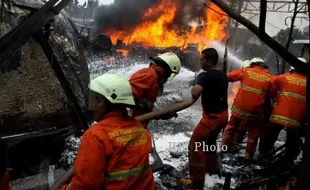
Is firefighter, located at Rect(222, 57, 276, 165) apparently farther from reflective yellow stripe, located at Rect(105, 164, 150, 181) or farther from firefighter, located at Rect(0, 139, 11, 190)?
firefighter, located at Rect(0, 139, 11, 190)

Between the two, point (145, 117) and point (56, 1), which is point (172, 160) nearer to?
point (145, 117)

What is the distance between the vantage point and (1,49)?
3752 mm

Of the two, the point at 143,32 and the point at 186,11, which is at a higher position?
the point at 186,11

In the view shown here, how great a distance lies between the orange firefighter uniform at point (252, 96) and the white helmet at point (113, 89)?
12.6 feet

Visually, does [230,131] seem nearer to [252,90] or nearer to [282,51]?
[252,90]

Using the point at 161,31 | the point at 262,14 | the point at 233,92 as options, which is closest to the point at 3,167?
the point at 262,14

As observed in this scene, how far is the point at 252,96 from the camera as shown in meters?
5.62

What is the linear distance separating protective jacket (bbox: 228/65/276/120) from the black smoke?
15.7m

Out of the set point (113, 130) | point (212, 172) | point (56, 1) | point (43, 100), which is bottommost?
point (212, 172)

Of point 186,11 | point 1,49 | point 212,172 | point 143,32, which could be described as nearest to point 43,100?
point 1,49

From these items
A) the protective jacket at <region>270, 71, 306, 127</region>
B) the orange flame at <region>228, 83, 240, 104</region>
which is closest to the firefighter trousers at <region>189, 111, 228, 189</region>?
the protective jacket at <region>270, 71, 306, 127</region>

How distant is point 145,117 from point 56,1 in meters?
1.98

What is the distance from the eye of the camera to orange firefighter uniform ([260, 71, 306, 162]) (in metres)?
5.30

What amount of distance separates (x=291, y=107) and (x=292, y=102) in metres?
0.09
